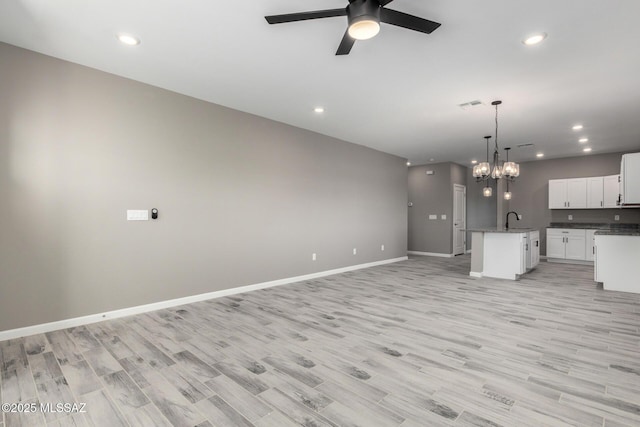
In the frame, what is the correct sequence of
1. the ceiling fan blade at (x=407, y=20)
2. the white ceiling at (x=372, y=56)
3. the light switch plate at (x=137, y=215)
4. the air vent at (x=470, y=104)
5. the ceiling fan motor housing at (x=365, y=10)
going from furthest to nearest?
the air vent at (x=470, y=104), the light switch plate at (x=137, y=215), the white ceiling at (x=372, y=56), the ceiling fan blade at (x=407, y=20), the ceiling fan motor housing at (x=365, y=10)

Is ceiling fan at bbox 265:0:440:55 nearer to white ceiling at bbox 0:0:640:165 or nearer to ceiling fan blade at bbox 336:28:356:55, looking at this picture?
ceiling fan blade at bbox 336:28:356:55

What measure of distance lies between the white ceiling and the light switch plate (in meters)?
1.66

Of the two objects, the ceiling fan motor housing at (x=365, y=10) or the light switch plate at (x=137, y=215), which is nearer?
the ceiling fan motor housing at (x=365, y=10)

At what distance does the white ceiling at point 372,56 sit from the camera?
2609 millimetres

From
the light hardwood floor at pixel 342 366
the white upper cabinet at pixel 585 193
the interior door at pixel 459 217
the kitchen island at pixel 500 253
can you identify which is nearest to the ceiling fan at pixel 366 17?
the light hardwood floor at pixel 342 366

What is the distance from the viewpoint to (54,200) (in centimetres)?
337

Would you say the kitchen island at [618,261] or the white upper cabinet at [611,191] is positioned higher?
the white upper cabinet at [611,191]

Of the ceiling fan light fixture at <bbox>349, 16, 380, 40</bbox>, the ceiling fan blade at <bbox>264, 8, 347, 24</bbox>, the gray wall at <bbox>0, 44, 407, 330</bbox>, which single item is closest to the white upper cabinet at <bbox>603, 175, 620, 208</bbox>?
the gray wall at <bbox>0, 44, 407, 330</bbox>

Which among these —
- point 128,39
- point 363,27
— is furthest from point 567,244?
point 128,39

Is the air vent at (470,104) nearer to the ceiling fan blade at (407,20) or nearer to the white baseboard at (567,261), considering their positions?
the ceiling fan blade at (407,20)

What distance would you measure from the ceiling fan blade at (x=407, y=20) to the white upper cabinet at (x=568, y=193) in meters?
8.46

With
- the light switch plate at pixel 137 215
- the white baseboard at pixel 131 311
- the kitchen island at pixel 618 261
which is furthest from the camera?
the kitchen island at pixel 618 261

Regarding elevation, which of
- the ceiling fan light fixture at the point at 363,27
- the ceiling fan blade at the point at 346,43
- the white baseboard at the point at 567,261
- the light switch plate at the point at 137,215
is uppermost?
the ceiling fan blade at the point at 346,43

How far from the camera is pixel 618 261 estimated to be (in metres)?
5.19
